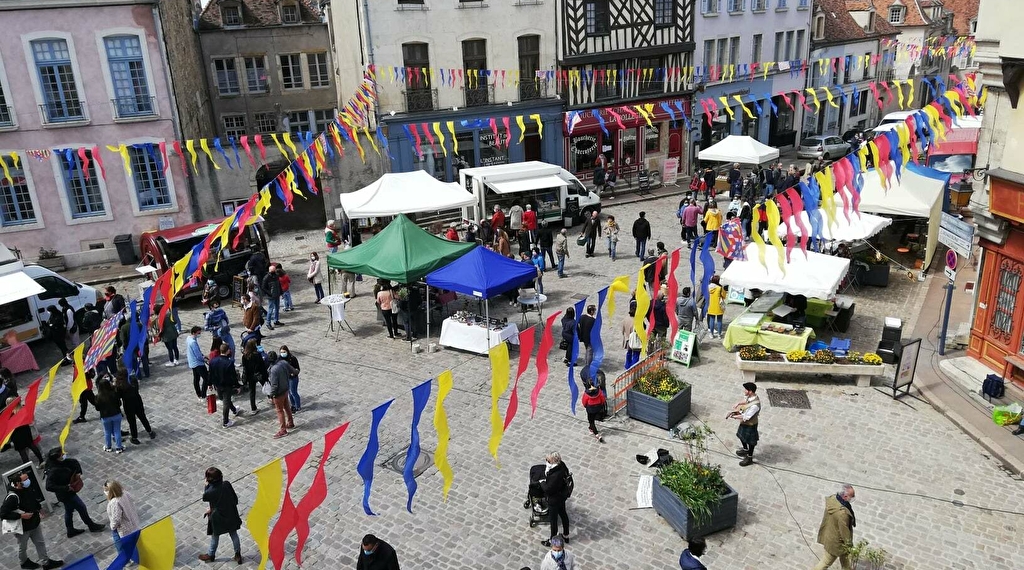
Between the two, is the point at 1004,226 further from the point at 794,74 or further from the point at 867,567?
the point at 794,74

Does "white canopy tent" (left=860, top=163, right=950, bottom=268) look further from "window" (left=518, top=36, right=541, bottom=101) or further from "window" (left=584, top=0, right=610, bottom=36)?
"window" (left=584, top=0, right=610, bottom=36)

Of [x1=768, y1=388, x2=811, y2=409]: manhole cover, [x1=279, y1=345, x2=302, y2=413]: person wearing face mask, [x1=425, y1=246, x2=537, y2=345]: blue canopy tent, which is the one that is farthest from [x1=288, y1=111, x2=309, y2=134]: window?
[x1=768, y1=388, x2=811, y2=409]: manhole cover

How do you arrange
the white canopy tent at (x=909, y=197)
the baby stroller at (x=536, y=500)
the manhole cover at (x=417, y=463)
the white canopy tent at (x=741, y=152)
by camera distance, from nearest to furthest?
the baby stroller at (x=536, y=500)
the manhole cover at (x=417, y=463)
the white canopy tent at (x=909, y=197)
the white canopy tent at (x=741, y=152)

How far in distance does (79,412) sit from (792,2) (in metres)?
36.5

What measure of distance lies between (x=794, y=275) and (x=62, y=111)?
67.3ft

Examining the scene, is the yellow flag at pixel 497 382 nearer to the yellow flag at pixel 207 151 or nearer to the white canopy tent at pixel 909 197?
→ the white canopy tent at pixel 909 197

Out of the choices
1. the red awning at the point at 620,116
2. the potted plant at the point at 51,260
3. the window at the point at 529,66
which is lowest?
the potted plant at the point at 51,260

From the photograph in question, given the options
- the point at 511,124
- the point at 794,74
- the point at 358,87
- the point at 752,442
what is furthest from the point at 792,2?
the point at 752,442

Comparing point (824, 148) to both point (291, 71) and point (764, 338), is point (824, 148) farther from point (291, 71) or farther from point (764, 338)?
point (764, 338)

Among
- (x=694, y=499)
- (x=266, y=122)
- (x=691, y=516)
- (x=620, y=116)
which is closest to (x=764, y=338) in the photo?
(x=694, y=499)

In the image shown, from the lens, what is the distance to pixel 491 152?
95.7ft

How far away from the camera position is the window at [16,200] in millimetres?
21984

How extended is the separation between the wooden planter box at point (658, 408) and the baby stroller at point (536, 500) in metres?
3.01

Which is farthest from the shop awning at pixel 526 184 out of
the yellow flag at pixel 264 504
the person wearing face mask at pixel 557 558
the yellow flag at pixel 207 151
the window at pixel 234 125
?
the yellow flag at pixel 264 504
